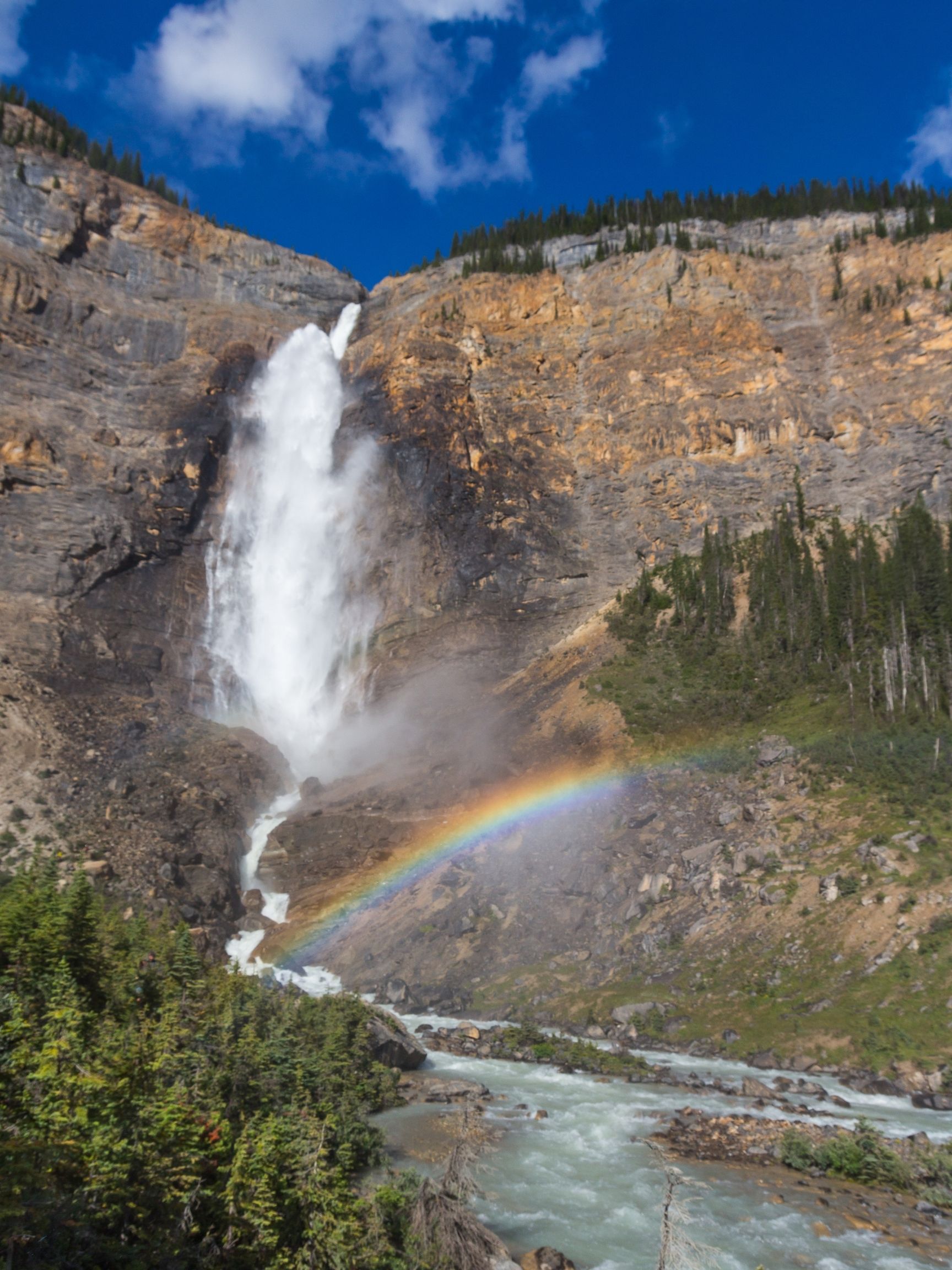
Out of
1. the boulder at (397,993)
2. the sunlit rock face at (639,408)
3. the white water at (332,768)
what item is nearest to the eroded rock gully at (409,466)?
the sunlit rock face at (639,408)

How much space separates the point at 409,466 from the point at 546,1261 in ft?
209

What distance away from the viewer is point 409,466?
228 ft

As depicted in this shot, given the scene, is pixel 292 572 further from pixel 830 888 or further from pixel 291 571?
pixel 830 888

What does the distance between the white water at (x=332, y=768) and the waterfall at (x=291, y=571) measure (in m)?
0.13

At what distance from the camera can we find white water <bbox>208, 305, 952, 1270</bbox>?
11.6 meters

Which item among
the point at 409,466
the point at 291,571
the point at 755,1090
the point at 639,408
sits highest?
the point at 639,408

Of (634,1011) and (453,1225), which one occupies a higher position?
(453,1225)

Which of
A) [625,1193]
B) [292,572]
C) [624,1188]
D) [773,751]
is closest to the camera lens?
[625,1193]

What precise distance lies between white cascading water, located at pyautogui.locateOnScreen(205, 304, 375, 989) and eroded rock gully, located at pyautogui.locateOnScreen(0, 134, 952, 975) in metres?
2.44

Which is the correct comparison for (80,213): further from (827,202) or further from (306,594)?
(827,202)

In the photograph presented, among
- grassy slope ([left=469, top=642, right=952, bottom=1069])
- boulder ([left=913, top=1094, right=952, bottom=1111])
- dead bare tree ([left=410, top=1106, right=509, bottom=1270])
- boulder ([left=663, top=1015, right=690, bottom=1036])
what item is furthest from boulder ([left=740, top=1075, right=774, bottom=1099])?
dead bare tree ([left=410, top=1106, right=509, bottom=1270])

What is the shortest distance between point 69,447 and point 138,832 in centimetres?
3864

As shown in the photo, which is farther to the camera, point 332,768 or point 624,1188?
point 332,768

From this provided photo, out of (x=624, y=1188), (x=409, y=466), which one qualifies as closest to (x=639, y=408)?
(x=409, y=466)
